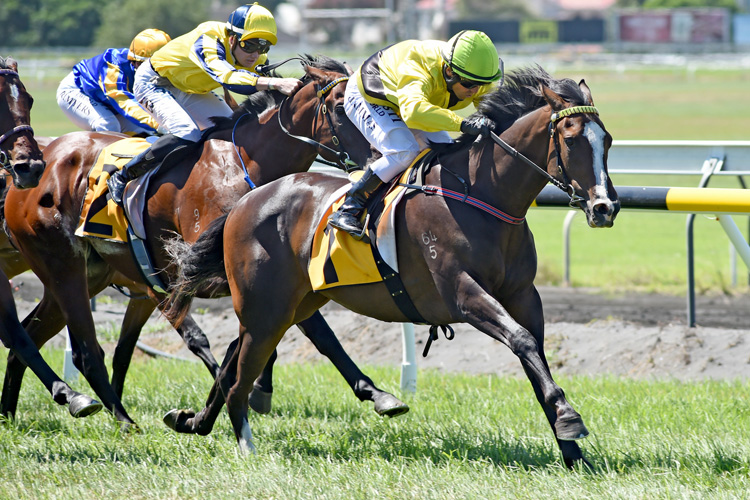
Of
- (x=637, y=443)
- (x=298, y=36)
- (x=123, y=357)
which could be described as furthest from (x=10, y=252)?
(x=298, y=36)

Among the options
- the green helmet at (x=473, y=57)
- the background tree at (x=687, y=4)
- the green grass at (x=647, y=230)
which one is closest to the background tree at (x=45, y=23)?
the green grass at (x=647, y=230)

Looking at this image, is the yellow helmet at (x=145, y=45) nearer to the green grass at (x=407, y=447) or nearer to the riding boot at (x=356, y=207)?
the green grass at (x=407, y=447)

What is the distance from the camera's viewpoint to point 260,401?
18.3 ft

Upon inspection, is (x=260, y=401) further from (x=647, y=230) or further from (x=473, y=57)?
(x=647, y=230)

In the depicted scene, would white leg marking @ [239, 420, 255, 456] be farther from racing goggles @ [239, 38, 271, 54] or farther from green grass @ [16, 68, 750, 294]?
racing goggles @ [239, 38, 271, 54]

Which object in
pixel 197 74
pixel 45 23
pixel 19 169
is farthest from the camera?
pixel 45 23

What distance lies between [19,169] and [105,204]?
0.84 meters

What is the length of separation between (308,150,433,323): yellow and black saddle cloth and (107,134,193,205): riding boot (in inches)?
55.5

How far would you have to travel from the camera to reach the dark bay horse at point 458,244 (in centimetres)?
415

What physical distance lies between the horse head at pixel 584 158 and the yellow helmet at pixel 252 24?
2156 mm

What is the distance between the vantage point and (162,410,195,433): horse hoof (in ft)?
16.6

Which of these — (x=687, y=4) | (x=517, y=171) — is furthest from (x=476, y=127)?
(x=687, y=4)

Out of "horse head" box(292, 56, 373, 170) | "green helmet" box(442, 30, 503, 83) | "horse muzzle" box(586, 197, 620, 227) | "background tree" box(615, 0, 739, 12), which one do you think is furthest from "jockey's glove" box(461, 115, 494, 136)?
"background tree" box(615, 0, 739, 12)

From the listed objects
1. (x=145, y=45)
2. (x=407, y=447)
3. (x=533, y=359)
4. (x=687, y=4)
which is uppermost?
(x=145, y=45)
